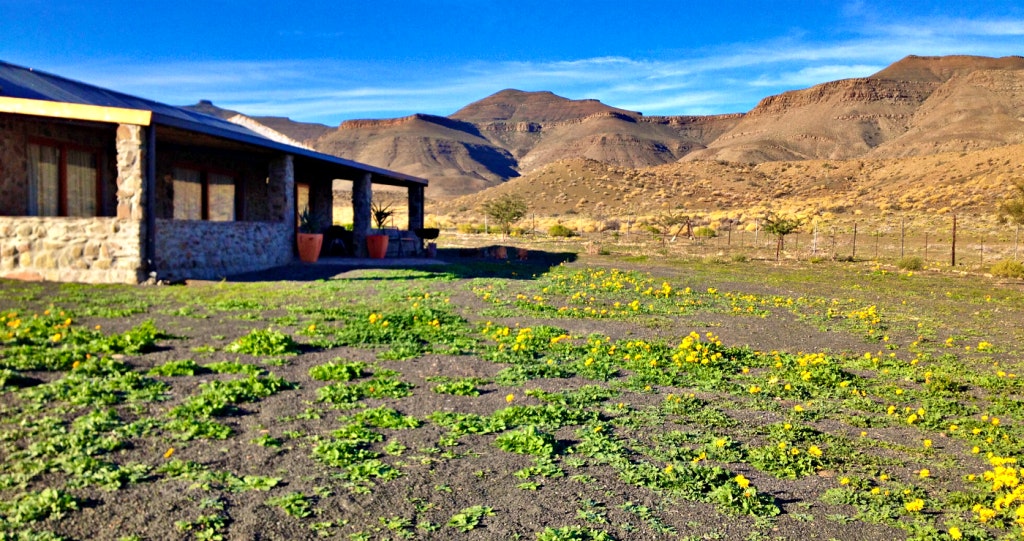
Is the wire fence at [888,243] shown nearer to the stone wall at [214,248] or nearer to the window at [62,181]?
the stone wall at [214,248]

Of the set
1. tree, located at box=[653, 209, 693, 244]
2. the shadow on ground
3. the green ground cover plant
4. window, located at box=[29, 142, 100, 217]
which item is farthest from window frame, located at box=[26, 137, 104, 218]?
tree, located at box=[653, 209, 693, 244]

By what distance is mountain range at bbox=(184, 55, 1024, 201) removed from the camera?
98938 millimetres

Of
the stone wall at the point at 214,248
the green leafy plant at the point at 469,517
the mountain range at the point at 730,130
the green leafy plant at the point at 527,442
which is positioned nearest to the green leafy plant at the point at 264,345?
the green leafy plant at the point at 527,442

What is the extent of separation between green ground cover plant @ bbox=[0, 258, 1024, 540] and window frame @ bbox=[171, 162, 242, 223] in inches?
350

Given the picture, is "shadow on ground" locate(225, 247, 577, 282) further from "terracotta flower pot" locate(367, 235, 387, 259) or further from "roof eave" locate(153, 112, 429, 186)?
"roof eave" locate(153, 112, 429, 186)

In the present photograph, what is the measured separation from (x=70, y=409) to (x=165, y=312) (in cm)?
513

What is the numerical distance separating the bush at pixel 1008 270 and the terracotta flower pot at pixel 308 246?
20.0 metres

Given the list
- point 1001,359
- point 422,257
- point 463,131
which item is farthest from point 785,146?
point 1001,359

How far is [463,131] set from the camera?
159875 mm

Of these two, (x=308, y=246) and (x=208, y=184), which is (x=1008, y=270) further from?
(x=208, y=184)

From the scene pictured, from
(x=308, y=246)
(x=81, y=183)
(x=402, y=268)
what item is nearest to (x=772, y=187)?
(x=402, y=268)

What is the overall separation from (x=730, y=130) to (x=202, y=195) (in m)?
130

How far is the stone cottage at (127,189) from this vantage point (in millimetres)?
13750

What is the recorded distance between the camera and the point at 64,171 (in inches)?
649
